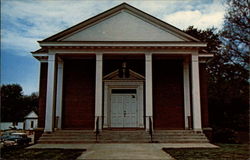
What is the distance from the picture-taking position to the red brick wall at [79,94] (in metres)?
14.7

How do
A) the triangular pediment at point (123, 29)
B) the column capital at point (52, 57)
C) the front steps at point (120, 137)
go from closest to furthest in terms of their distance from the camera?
the front steps at point (120, 137) → the column capital at point (52, 57) → the triangular pediment at point (123, 29)

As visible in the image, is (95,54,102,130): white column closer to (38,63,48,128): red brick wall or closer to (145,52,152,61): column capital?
(145,52,152,61): column capital

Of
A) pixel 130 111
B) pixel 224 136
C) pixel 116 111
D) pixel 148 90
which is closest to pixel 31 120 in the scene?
pixel 116 111

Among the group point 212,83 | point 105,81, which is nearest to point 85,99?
point 105,81

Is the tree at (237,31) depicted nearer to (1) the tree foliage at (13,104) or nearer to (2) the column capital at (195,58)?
(2) the column capital at (195,58)

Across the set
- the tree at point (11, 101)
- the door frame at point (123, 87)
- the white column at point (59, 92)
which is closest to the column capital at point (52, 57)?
the white column at point (59, 92)

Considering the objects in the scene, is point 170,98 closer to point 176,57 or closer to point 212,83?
point 176,57

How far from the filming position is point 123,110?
49.3 ft

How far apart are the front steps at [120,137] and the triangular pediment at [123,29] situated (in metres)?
5.04

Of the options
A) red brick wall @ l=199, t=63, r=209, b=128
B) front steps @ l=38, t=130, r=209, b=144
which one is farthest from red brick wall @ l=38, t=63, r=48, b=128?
red brick wall @ l=199, t=63, r=209, b=128

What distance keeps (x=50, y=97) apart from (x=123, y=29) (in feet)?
18.0

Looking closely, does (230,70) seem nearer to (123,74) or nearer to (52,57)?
(123,74)

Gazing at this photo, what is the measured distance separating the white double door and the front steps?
2260 millimetres

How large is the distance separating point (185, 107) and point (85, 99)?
577cm
